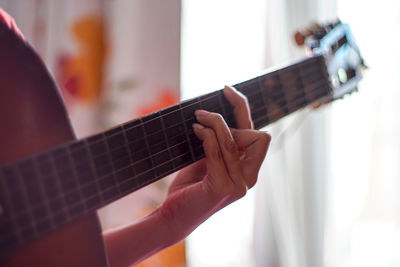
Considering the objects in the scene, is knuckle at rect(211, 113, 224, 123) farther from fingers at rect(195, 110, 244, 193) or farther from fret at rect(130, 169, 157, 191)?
fret at rect(130, 169, 157, 191)

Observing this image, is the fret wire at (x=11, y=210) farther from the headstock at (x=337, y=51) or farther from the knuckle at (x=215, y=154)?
the headstock at (x=337, y=51)

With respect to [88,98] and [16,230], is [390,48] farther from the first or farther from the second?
[16,230]

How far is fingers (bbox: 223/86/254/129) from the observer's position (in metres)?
0.64

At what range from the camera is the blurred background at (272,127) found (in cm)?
121

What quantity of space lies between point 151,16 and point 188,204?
0.75m

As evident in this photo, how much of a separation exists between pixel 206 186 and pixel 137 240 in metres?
0.15

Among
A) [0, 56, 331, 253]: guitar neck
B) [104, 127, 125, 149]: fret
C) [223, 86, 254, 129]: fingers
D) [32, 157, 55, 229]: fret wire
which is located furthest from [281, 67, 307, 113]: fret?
[32, 157, 55, 229]: fret wire

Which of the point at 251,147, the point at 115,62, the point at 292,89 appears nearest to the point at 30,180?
the point at 251,147

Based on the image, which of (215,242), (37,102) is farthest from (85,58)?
(37,102)

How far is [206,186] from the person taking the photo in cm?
62

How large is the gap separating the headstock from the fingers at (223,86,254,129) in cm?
25

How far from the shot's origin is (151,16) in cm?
123

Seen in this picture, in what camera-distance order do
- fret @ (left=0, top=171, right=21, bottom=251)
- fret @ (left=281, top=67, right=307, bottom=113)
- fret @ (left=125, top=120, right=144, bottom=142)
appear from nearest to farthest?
fret @ (left=0, top=171, right=21, bottom=251), fret @ (left=125, top=120, right=144, bottom=142), fret @ (left=281, top=67, right=307, bottom=113)

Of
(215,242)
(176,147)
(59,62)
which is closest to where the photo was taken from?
(176,147)
